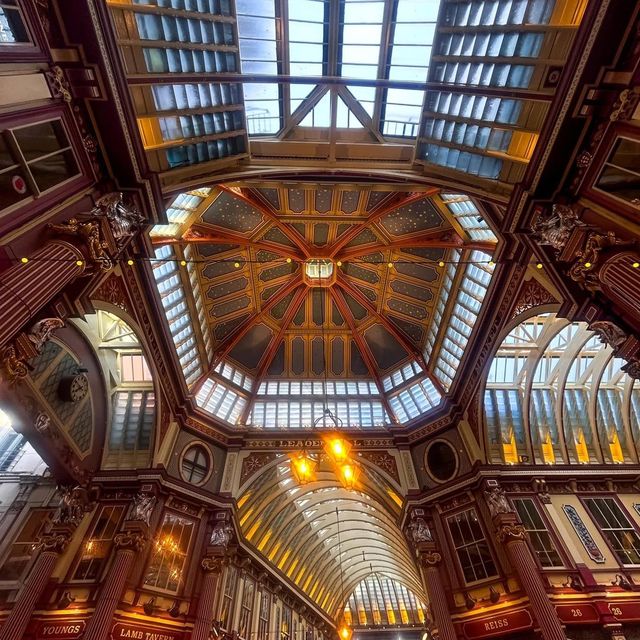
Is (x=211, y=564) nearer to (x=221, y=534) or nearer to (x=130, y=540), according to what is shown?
(x=221, y=534)

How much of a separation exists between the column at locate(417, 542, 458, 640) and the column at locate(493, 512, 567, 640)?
2980 millimetres

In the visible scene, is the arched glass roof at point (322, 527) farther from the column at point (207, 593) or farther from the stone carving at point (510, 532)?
the stone carving at point (510, 532)

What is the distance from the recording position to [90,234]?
961 cm

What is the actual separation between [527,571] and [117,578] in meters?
15.1

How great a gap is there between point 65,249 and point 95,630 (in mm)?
12211

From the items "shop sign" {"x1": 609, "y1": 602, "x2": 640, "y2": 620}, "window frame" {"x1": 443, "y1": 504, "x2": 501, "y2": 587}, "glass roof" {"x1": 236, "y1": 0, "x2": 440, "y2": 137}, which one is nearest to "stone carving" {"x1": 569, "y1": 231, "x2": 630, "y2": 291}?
"glass roof" {"x1": 236, "y1": 0, "x2": 440, "y2": 137}

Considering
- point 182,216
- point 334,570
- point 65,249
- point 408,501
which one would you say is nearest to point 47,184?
point 65,249

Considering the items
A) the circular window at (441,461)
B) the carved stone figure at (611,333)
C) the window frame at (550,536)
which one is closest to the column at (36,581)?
the circular window at (441,461)

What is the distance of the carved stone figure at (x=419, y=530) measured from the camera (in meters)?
17.7

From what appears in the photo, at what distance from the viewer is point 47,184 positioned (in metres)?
9.28

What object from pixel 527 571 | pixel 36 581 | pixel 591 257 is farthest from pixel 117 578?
pixel 591 257

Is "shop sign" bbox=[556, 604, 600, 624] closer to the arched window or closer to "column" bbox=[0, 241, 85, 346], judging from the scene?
the arched window

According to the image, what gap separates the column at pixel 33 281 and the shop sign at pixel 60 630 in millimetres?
Result: 11589

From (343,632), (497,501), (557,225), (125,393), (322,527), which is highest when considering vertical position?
(322,527)
